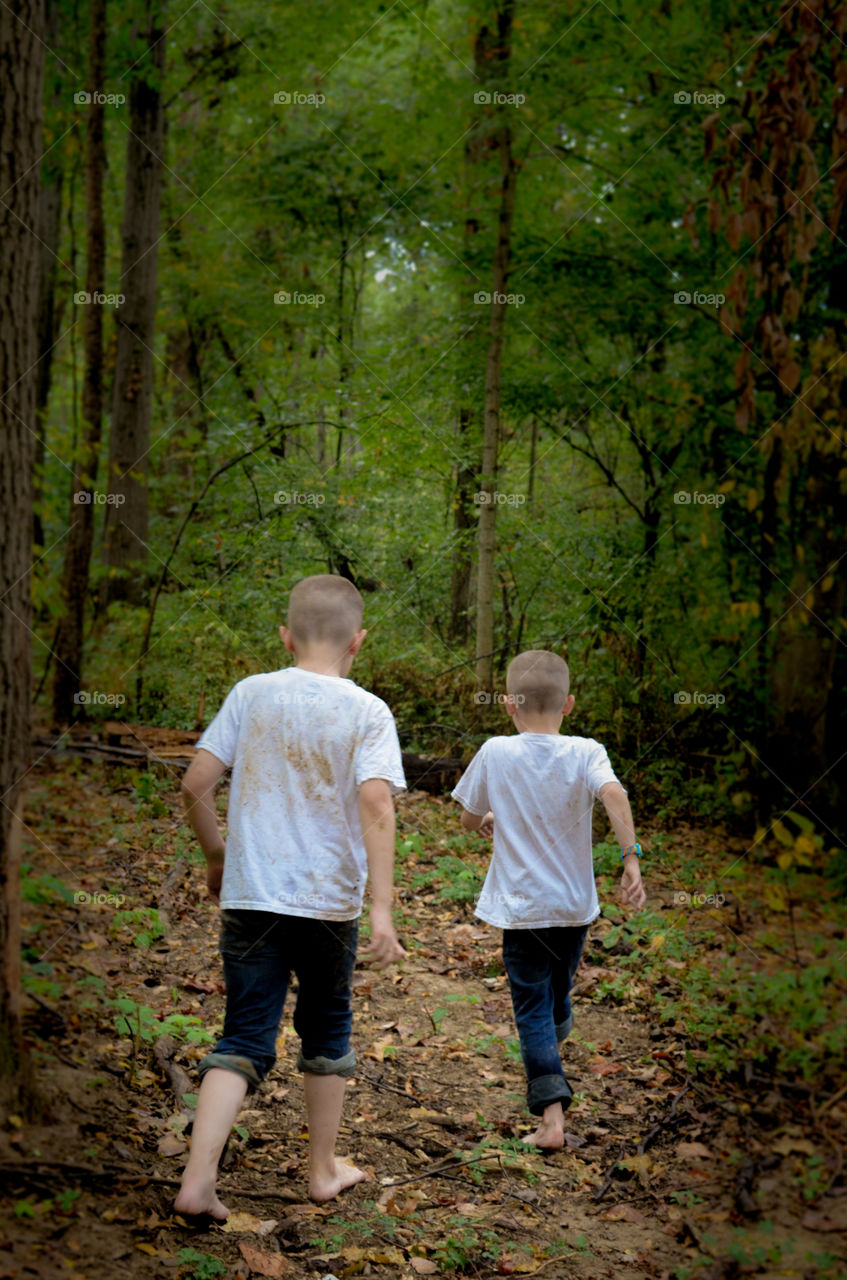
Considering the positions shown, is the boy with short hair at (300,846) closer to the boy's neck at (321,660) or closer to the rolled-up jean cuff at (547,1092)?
the boy's neck at (321,660)

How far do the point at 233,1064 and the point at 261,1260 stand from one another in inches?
21.7

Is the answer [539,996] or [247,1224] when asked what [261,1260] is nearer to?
[247,1224]

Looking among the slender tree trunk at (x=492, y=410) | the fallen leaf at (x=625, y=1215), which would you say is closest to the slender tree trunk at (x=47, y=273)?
the slender tree trunk at (x=492, y=410)

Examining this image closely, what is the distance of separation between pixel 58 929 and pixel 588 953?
3707mm

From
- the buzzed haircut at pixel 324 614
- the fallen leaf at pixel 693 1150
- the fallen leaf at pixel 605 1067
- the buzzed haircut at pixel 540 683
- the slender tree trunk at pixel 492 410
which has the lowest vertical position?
the fallen leaf at pixel 605 1067

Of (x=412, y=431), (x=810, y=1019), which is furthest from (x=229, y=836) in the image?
(x=412, y=431)

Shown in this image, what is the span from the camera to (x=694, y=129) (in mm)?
8359

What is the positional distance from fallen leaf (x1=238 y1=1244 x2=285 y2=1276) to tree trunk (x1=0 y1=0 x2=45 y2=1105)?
814mm

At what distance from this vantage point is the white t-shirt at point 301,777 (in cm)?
299

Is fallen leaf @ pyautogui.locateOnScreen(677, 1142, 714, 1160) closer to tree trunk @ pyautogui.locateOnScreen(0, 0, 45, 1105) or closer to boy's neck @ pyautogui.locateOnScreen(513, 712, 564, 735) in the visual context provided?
boy's neck @ pyautogui.locateOnScreen(513, 712, 564, 735)

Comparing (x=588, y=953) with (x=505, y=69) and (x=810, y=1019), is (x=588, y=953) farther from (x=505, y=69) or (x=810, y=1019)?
(x=505, y=69)

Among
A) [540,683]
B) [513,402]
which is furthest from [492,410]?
[540,683]

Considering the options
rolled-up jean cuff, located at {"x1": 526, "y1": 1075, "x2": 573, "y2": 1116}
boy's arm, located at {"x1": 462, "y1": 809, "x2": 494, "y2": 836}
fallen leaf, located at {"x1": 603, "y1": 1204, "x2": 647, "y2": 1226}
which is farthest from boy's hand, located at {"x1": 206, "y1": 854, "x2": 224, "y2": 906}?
fallen leaf, located at {"x1": 603, "y1": 1204, "x2": 647, "y2": 1226}

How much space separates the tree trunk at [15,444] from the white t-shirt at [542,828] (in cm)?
174
